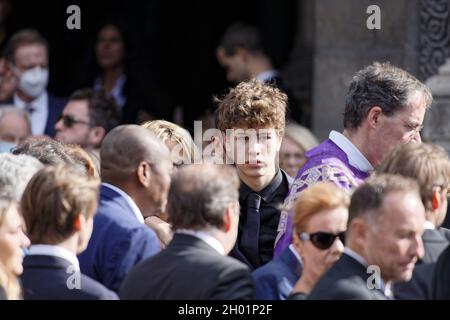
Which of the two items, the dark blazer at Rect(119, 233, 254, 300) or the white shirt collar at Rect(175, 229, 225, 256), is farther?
the white shirt collar at Rect(175, 229, 225, 256)

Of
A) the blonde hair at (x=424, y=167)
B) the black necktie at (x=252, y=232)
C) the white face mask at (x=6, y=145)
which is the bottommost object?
the black necktie at (x=252, y=232)

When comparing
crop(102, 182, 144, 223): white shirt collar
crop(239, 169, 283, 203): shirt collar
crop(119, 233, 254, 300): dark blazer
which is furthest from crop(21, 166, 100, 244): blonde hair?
crop(239, 169, 283, 203): shirt collar

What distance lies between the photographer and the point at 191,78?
33.1 feet

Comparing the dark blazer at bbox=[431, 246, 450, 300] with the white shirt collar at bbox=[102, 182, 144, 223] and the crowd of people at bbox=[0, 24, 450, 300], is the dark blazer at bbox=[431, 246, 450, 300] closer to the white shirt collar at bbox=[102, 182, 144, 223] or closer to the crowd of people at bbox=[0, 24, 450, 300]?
the crowd of people at bbox=[0, 24, 450, 300]

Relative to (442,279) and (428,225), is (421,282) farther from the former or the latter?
(428,225)

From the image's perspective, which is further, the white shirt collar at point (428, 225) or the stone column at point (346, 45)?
the stone column at point (346, 45)

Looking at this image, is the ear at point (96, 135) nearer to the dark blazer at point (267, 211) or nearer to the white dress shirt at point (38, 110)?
the white dress shirt at point (38, 110)

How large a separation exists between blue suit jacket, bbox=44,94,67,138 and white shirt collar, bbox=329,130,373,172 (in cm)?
322

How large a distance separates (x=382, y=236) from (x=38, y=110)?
4.52 m

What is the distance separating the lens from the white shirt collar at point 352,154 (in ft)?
18.5

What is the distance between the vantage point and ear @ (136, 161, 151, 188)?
17.4 ft

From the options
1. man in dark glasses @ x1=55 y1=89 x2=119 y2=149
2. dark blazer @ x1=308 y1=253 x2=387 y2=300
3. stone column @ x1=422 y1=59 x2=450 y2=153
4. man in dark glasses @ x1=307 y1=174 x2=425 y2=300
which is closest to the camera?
dark blazer @ x1=308 y1=253 x2=387 y2=300

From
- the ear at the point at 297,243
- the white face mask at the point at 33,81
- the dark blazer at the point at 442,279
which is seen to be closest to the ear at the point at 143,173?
the ear at the point at 297,243
